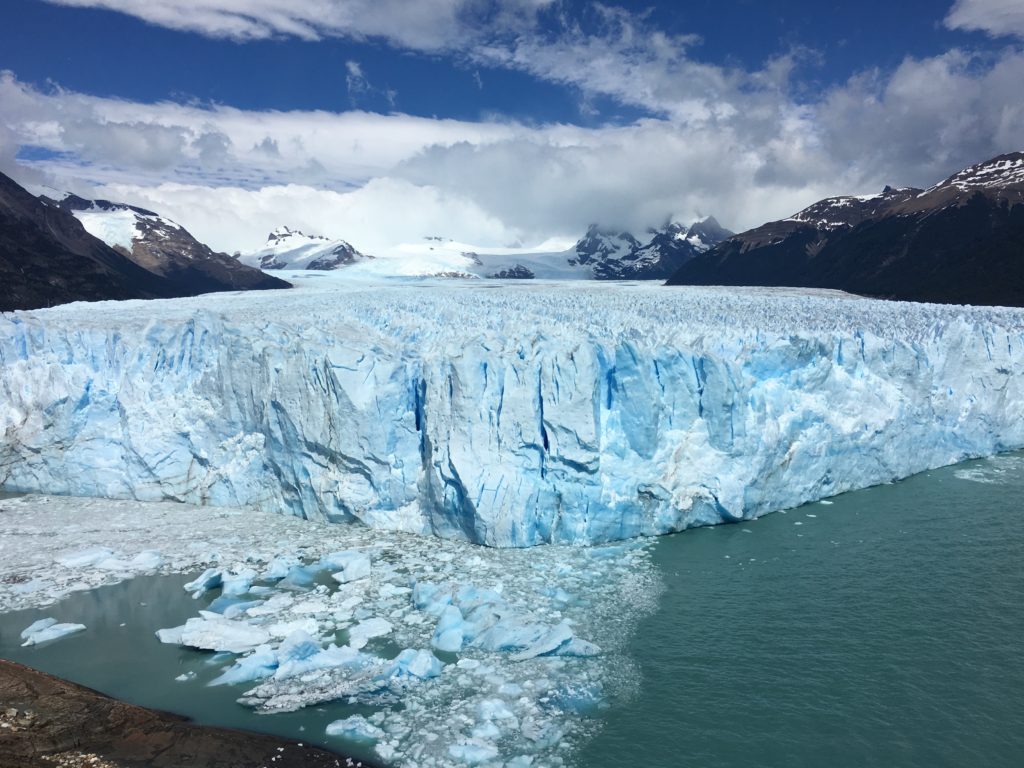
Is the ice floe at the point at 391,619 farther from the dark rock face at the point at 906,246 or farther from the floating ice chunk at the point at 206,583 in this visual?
the dark rock face at the point at 906,246

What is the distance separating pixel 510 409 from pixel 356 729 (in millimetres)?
5485

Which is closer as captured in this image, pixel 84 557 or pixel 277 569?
pixel 277 569

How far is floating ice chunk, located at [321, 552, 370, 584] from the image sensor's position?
9.66m

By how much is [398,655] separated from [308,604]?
1.81 meters

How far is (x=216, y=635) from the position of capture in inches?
325

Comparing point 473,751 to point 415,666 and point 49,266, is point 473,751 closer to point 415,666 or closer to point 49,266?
point 415,666

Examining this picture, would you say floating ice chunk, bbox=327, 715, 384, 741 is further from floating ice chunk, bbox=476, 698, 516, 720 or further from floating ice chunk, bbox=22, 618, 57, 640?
floating ice chunk, bbox=22, 618, 57, 640

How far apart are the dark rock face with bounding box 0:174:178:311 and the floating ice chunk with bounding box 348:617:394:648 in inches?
1347

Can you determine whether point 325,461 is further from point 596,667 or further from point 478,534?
point 596,667

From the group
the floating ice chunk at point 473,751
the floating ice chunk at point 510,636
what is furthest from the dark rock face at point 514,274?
the floating ice chunk at point 473,751

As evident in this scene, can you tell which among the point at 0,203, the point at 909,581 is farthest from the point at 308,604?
the point at 0,203

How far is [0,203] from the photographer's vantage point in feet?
143

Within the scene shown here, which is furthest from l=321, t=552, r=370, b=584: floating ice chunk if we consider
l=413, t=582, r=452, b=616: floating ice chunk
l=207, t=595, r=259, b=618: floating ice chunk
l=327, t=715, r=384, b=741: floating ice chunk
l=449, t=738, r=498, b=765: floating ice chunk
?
l=449, t=738, r=498, b=765: floating ice chunk

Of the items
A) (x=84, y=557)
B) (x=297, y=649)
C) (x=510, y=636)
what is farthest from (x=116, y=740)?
(x=84, y=557)
